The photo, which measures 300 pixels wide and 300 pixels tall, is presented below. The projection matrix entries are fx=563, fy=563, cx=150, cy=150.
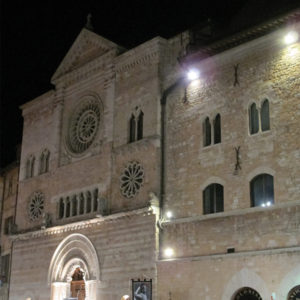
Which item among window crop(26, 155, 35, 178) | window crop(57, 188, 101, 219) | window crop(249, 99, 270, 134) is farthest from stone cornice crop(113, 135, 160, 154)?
window crop(26, 155, 35, 178)

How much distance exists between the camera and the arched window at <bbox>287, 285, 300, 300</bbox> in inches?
683

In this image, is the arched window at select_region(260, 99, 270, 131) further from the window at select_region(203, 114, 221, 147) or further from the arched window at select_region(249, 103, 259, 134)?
the window at select_region(203, 114, 221, 147)

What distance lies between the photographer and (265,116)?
19.9 meters

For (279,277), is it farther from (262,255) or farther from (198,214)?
(198,214)

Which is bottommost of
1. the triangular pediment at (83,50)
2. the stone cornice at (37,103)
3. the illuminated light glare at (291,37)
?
the illuminated light glare at (291,37)

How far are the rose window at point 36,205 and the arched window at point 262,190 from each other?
13.4 m

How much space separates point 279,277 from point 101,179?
409 inches

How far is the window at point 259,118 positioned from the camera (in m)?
19.8

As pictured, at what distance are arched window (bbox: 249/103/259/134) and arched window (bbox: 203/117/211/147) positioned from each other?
2015mm

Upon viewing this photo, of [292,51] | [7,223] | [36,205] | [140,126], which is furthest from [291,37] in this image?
[7,223]

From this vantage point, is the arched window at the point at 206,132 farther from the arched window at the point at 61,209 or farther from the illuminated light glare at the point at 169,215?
the arched window at the point at 61,209

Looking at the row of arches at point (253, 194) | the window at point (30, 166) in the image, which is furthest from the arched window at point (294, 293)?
the window at point (30, 166)

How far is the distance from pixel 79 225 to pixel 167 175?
→ 18.9ft

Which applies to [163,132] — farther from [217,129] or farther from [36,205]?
[36,205]
